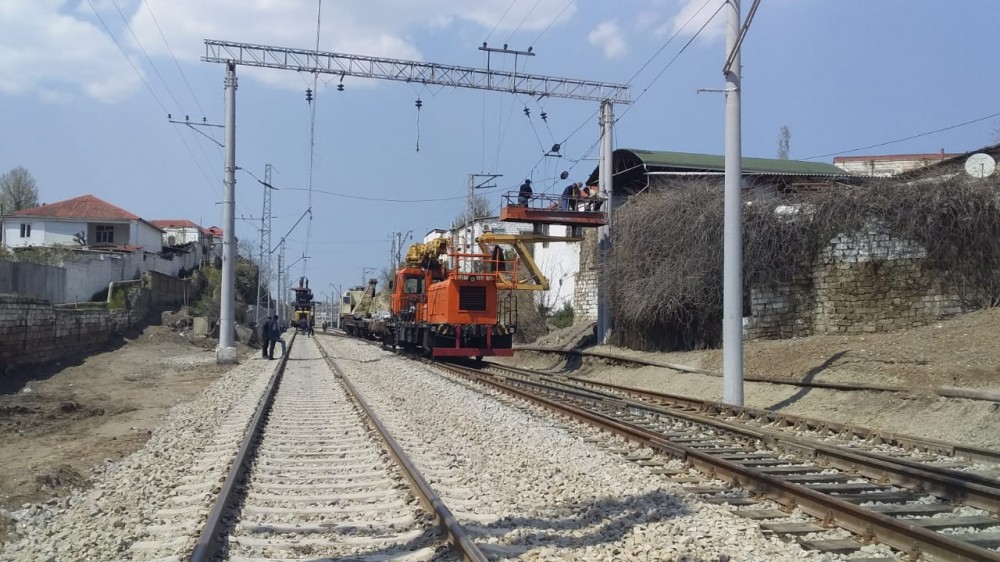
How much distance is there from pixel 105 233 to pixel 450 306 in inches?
1694

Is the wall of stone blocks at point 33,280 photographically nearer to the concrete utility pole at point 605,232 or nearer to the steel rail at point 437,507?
the steel rail at point 437,507

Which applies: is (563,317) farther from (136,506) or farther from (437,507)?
(437,507)

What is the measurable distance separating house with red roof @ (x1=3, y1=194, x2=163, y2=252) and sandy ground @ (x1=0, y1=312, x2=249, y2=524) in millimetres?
32661

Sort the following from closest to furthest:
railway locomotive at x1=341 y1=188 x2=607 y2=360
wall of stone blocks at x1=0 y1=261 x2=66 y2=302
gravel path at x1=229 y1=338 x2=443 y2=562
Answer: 1. gravel path at x1=229 y1=338 x2=443 y2=562
2. wall of stone blocks at x1=0 y1=261 x2=66 y2=302
3. railway locomotive at x1=341 y1=188 x2=607 y2=360

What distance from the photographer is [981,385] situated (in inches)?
464

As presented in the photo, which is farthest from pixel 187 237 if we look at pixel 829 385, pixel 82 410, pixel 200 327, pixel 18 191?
pixel 829 385

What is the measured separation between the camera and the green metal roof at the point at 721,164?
33.8 meters

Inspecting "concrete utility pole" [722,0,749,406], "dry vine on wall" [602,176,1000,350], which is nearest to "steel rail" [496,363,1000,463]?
"concrete utility pole" [722,0,749,406]

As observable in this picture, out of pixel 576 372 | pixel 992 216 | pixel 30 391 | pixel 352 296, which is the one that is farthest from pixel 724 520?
pixel 352 296

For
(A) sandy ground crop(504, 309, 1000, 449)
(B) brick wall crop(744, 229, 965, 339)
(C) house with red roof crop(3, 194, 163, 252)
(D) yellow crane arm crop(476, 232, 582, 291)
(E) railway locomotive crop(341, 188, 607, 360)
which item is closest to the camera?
(A) sandy ground crop(504, 309, 1000, 449)

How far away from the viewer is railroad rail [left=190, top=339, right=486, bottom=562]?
18.5 ft

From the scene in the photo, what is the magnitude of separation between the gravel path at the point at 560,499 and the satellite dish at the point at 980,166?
12.5m

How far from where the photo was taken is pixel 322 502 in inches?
276

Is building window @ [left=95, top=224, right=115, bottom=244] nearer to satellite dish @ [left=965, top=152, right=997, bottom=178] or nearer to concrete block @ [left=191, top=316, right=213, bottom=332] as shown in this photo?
concrete block @ [left=191, top=316, right=213, bottom=332]
